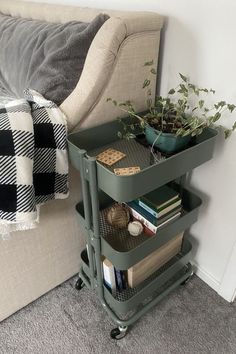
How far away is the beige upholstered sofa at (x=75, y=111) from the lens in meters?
0.76

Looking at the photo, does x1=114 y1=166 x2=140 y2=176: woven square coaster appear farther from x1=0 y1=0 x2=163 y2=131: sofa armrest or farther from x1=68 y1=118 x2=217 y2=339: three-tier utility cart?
x1=0 y1=0 x2=163 y2=131: sofa armrest

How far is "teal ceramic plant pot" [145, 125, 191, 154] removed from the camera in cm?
74

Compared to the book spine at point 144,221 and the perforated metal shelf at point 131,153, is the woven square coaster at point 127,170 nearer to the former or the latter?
the perforated metal shelf at point 131,153

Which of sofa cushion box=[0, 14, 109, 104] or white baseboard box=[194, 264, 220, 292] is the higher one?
sofa cushion box=[0, 14, 109, 104]

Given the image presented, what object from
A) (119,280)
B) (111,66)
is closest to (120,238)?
(119,280)

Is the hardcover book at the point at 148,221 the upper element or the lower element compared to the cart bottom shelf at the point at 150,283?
upper

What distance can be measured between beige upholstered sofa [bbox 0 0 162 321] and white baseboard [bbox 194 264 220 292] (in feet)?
1.70

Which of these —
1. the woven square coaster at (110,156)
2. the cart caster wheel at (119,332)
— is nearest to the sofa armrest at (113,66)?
the woven square coaster at (110,156)

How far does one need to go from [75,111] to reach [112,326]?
79 centimetres

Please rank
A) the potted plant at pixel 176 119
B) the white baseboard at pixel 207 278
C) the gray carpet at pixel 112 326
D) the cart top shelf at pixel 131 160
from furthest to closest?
the white baseboard at pixel 207 278, the gray carpet at pixel 112 326, the potted plant at pixel 176 119, the cart top shelf at pixel 131 160

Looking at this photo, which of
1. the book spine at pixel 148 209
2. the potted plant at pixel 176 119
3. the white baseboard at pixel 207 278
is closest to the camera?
the potted plant at pixel 176 119

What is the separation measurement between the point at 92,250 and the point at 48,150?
1.24ft

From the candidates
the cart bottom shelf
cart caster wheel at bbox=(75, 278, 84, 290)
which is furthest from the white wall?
cart caster wheel at bbox=(75, 278, 84, 290)

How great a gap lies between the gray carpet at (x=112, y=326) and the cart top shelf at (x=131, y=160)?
2.02ft
